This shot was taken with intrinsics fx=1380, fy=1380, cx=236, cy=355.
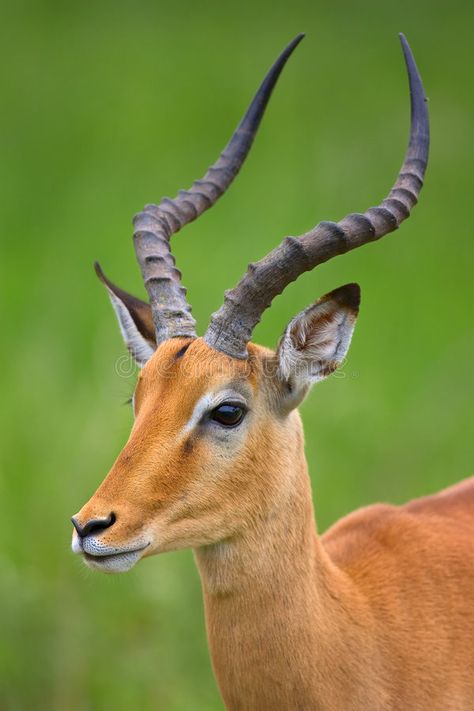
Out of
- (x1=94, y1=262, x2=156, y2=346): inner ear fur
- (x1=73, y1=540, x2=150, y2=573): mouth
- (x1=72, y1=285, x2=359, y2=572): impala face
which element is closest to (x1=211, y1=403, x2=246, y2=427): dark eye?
(x1=72, y1=285, x2=359, y2=572): impala face

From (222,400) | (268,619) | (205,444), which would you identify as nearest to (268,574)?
(268,619)

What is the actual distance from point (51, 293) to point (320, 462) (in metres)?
5.18

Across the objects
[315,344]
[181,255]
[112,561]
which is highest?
[181,255]

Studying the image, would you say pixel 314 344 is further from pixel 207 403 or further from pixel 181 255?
pixel 181 255

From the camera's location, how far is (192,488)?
4.98m

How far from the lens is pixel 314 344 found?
17.7 feet

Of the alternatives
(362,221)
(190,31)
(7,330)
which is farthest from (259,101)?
(190,31)

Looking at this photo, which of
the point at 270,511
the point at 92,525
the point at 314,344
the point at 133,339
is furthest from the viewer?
the point at 133,339

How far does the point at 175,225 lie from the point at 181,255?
10.3m

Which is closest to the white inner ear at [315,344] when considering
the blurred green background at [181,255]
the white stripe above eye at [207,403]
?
the white stripe above eye at [207,403]

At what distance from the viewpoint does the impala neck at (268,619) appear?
5184mm

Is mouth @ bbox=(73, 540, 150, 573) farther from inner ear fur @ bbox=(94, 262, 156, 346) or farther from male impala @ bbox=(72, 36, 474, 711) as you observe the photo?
inner ear fur @ bbox=(94, 262, 156, 346)

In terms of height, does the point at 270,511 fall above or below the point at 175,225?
below

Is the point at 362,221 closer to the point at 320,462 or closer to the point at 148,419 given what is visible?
the point at 148,419
